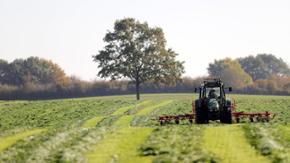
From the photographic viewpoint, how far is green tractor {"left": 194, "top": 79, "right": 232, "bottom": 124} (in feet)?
110

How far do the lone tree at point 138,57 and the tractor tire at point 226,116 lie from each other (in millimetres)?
50157

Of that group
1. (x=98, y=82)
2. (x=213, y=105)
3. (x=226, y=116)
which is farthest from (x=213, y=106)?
(x=98, y=82)

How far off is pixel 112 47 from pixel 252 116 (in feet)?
172

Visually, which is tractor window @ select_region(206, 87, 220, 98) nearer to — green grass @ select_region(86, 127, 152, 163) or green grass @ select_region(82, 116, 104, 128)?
green grass @ select_region(82, 116, 104, 128)

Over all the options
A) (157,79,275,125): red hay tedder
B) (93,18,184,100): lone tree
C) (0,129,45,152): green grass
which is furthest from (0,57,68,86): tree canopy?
(0,129,45,152): green grass

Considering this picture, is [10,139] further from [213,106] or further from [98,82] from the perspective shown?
[98,82]

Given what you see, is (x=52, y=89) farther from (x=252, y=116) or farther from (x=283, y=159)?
(x=283, y=159)

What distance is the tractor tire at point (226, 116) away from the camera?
110 feet

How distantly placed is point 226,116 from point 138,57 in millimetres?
53440

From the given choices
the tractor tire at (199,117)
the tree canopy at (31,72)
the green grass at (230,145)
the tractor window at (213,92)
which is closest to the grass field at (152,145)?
the green grass at (230,145)

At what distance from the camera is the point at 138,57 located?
86.4 meters

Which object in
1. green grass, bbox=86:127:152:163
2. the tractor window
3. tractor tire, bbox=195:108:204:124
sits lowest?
green grass, bbox=86:127:152:163

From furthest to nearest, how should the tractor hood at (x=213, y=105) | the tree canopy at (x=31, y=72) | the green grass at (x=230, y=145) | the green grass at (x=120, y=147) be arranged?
the tree canopy at (x=31, y=72) → the tractor hood at (x=213, y=105) → the green grass at (x=120, y=147) → the green grass at (x=230, y=145)

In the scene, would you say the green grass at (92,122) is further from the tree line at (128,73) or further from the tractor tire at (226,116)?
the tree line at (128,73)
